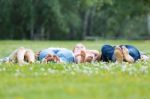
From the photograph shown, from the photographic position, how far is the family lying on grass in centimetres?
1403

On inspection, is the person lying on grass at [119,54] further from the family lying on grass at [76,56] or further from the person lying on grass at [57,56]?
the person lying on grass at [57,56]

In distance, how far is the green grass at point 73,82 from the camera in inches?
308

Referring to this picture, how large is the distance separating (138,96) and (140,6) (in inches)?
2379

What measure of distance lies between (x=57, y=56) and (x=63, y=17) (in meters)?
59.1

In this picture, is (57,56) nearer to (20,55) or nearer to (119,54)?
(20,55)

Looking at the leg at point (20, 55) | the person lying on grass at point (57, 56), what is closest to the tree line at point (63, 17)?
the person lying on grass at point (57, 56)

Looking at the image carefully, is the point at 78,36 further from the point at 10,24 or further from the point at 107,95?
the point at 107,95

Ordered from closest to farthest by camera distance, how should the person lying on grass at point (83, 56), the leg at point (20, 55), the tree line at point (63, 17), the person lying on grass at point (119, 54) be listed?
the leg at point (20, 55) → the person lying on grass at point (119, 54) → the person lying on grass at point (83, 56) → the tree line at point (63, 17)

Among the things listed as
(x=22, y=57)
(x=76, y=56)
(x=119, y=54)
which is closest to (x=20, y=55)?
(x=22, y=57)

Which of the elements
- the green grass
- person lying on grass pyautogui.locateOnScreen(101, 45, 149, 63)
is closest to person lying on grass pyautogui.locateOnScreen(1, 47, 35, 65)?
the green grass

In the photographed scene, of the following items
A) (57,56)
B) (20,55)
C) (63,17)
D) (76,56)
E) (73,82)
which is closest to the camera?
(73,82)

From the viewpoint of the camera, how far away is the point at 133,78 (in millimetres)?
10188

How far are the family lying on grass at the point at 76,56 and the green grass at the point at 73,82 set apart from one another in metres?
1.11

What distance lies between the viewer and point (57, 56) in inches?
563
